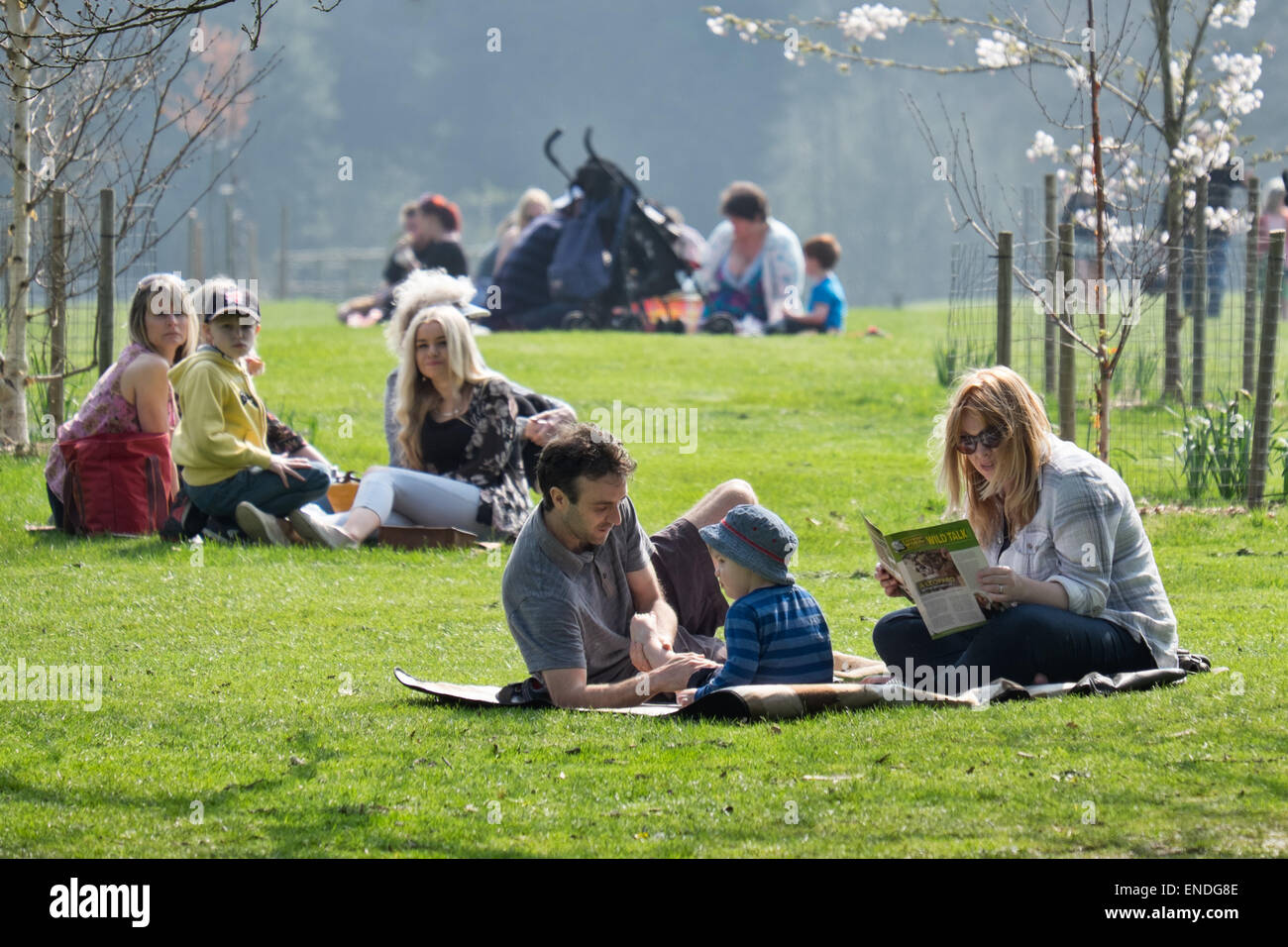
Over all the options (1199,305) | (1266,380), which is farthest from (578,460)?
(1199,305)

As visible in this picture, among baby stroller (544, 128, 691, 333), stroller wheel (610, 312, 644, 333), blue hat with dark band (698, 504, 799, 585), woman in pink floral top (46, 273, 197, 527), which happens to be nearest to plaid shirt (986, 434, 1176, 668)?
blue hat with dark band (698, 504, 799, 585)

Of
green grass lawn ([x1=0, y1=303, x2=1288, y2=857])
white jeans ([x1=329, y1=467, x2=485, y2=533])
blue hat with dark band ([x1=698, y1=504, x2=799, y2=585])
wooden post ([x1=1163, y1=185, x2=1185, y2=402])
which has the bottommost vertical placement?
green grass lawn ([x1=0, y1=303, x2=1288, y2=857])

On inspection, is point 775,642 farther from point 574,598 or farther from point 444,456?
point 444,456

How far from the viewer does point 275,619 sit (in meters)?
7.55

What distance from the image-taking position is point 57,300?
11.8 metres

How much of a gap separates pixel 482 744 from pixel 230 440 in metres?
4.25

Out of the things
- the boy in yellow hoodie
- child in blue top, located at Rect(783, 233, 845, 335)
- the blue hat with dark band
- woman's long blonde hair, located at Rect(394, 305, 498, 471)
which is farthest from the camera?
child in blue top, located at Rect(783, 233, 845, 335)

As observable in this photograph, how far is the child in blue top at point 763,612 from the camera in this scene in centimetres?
530

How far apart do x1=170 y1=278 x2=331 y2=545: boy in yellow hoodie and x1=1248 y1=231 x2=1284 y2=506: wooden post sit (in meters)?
5.79

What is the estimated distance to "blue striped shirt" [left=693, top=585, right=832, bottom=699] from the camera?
538 centimetres

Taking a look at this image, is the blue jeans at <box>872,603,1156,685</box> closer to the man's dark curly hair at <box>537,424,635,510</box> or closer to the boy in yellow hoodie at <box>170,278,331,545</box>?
the man's dark curly hair at <box>537,424,635,510</box>
